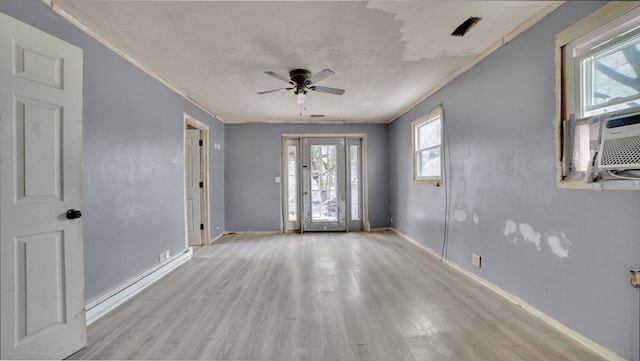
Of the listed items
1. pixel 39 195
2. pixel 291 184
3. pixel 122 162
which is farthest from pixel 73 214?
pixel 291 184

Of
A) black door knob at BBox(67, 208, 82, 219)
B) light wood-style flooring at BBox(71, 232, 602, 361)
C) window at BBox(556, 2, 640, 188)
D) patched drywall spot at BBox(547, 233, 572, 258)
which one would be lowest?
light wood-style flooring at BBox(71, 232, 602, 361)

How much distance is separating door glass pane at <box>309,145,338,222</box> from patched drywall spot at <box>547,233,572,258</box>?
4.07m

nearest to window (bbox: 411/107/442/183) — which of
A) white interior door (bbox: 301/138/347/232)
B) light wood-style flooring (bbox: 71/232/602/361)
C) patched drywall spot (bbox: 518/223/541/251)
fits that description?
light wood-style flooring (bbox: 71/232/602/361)

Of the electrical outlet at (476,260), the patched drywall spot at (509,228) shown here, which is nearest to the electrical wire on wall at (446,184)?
the electrical outlet at (476,260)

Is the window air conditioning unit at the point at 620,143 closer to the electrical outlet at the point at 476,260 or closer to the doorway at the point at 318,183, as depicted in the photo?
the electrical outlet at the point at 476,260

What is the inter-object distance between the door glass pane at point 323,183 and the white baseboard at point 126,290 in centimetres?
294

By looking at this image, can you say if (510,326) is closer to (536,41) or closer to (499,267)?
(499,267)

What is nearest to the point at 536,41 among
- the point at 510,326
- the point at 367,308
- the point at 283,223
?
the point at 510,326

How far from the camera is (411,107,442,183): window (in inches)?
152

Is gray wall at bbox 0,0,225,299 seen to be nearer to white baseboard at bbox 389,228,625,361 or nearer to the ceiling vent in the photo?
the ceiling vent

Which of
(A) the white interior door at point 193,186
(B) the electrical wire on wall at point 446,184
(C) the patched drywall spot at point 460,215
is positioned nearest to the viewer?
(C) the patched drywall spot at point 460,215

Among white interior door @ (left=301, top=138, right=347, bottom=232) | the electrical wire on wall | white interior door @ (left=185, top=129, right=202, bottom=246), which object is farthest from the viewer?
white interior door @ (left=301, top=138, right=347, bottom=232)

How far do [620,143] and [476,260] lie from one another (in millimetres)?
1718

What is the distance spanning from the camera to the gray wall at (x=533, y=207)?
5.38 feet
